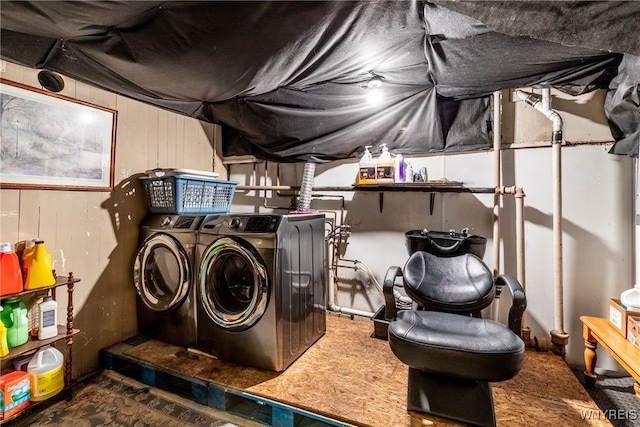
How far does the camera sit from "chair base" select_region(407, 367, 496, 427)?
4.52 feet

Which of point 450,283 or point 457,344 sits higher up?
point 450,283

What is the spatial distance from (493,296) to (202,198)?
2333 millimetres

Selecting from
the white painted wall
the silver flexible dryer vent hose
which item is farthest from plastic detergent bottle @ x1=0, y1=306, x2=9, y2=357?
the white painted wall

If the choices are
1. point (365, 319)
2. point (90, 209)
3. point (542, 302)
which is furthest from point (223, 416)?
point (542, 302)

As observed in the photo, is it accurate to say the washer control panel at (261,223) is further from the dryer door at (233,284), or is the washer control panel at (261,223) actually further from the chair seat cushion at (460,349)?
the chair seat cushion at (460,349)

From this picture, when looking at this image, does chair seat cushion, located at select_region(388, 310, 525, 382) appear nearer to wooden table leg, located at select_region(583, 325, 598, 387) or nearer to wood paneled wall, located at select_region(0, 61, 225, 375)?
wooden table leg, located at select_region(583, 325, 598, 387)

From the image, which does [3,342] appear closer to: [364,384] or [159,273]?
[159,273]

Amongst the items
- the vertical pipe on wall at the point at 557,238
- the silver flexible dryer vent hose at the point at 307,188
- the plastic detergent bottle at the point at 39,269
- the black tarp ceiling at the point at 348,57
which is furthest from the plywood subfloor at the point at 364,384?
the black tarp ceiling at the point at 348,57

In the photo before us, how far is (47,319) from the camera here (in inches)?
67.7

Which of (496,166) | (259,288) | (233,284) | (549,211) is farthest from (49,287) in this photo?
(549,211)

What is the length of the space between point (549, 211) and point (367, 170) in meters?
1.42

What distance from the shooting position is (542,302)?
2131 millimetres

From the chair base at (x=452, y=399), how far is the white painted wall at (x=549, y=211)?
1.10 metres

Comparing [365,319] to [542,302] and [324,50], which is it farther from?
[324,50]
